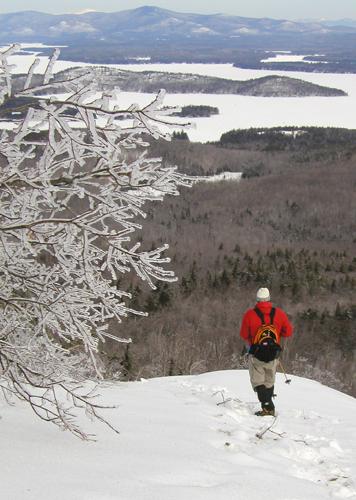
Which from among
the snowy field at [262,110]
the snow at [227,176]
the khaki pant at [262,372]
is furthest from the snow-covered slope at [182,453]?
the snowy field at [262,110]

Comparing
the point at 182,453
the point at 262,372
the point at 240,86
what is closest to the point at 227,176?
the point at 262,372

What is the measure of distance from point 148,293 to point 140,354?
10.6m

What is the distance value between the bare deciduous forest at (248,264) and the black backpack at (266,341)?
1.74 meters

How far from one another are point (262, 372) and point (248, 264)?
77.7 ft

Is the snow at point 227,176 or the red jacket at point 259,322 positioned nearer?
the red jacket at point 259,322

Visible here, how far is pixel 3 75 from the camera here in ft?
10.0

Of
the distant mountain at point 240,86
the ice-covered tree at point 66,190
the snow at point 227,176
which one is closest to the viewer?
the ice-covered tree at point 66,190

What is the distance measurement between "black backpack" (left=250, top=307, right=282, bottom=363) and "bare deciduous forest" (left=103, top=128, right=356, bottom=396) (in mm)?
1739

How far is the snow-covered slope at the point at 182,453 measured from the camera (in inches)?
136

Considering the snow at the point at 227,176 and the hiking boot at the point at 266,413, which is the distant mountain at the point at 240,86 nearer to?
the snow at the point at 227,176

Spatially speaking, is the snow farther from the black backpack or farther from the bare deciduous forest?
the black backpack

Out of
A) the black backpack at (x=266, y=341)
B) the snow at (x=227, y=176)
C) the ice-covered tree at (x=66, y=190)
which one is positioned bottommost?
the snow at (x=227, y=176)

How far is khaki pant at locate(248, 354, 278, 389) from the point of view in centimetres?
630

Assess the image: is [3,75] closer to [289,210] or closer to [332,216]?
[332,216]
